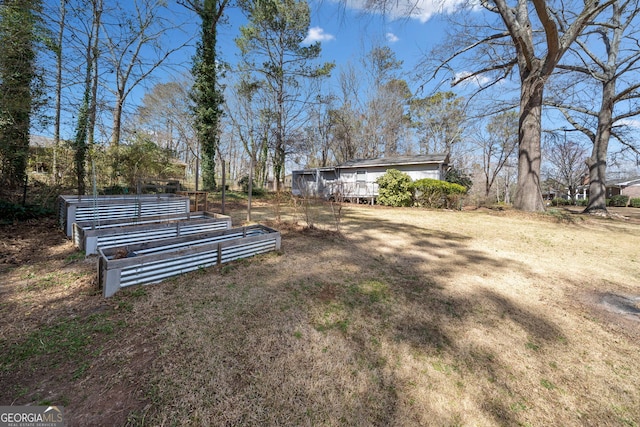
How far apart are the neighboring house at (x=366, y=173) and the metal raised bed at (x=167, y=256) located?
30.9 feet

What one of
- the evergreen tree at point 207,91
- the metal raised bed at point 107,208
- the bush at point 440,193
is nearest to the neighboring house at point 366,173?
the bush at point 440,193

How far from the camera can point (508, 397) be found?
1.57 m

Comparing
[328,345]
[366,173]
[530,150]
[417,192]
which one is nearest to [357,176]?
[366,173]

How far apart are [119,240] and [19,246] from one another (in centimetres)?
174

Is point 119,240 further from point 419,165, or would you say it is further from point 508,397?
point 419,165

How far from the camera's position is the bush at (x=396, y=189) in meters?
A: 12.9

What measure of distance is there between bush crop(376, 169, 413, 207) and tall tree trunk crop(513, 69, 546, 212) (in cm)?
466

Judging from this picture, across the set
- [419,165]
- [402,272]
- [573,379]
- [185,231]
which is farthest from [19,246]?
[419,165]

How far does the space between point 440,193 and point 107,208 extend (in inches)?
491

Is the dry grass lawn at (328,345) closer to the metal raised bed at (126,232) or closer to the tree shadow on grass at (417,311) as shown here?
the tree shadow on grass at (417,311)

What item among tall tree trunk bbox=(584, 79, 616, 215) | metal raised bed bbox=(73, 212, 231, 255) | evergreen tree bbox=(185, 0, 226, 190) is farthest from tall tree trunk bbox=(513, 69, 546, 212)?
evergreen tree bbox=(185, 0, 226, 190)

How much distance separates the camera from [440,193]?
1191 cm

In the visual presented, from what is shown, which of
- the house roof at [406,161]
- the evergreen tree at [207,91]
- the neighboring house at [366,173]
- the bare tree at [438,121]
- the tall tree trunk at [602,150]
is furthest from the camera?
the bare tree at [438,121]

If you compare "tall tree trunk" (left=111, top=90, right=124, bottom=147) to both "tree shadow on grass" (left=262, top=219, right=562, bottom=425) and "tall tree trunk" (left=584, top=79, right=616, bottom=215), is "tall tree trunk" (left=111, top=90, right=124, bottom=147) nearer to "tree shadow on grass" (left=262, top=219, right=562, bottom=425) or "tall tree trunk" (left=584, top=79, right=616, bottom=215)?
"tree shadow on grass" (left=262, top=219, right=562, bottom=425)
